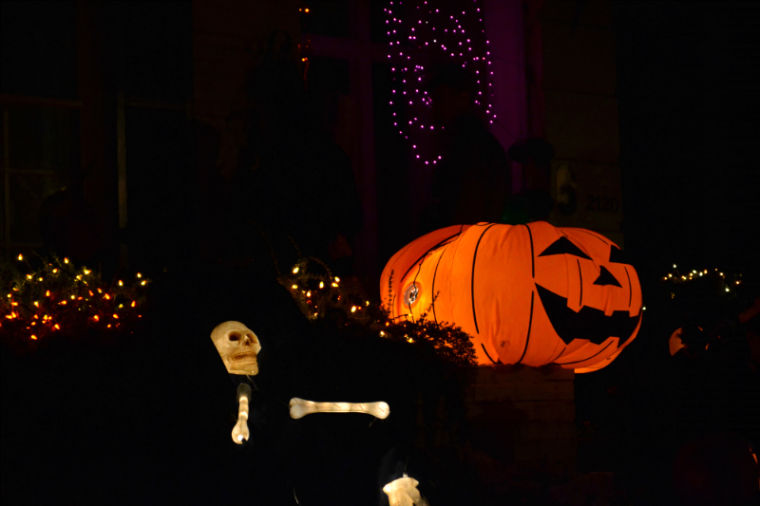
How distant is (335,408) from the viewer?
11.9ft

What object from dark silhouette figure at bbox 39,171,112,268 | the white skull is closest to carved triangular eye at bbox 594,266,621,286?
the white skull

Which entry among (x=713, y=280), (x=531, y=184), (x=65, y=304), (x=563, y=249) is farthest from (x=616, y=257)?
(x=65, y=304)

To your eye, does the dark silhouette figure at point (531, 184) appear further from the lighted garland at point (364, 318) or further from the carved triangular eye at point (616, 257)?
the lighted garland at point (364, 318)

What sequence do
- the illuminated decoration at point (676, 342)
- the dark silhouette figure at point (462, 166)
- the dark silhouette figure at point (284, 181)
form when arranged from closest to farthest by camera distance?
the dark silhouette figure at point (284, 181) < the dark silhouette figure at point (462, 166) < the illuminated decoration at point (676, 342)

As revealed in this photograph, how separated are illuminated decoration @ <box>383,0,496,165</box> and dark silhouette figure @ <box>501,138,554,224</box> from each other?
2.03ft

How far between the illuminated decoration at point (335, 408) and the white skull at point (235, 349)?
0.84ft

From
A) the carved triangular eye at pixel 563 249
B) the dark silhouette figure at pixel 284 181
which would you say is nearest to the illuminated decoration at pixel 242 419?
the dark silhouette figure at pixel 284 181

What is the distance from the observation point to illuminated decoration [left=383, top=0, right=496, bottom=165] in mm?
6395

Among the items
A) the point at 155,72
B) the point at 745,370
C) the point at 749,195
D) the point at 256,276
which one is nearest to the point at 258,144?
the point at 155,72

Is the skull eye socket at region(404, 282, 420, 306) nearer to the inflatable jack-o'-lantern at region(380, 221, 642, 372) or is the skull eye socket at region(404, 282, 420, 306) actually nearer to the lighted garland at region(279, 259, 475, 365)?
the inflatable jack-o'-lantern at region(380, 221, 642, 372)

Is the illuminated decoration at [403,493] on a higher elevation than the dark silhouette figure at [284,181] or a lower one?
lower

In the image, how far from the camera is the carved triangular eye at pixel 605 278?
16.1 ft

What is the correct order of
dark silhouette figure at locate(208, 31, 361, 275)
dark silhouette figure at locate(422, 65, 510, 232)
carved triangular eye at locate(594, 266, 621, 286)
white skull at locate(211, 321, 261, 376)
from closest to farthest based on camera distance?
white skull at locate(211, 321, 261, 376), carved triangular eye at locate(594, 266, 621, 286), dark silhouette figure at locate(208, 31, 361, 275), dark silhouette figure at locate(422, 65, 510, 232)

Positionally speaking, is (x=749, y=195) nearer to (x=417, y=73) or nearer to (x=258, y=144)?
(x=417, y=73)
